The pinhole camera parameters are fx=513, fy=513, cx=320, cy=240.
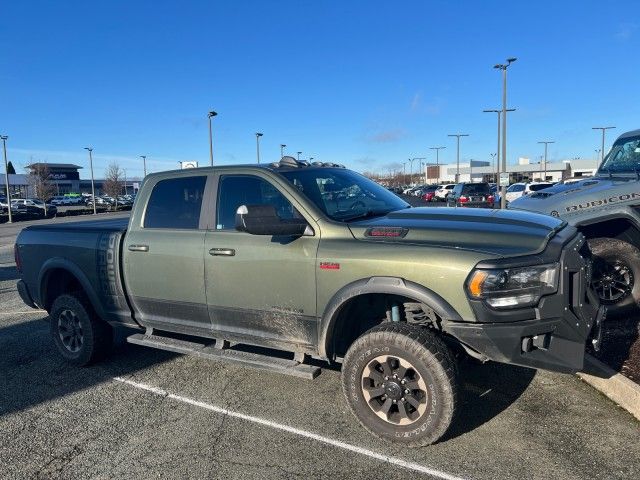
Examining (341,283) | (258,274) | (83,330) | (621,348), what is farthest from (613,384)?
(83,330)

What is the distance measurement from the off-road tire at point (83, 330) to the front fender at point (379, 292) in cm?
265

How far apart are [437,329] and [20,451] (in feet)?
10.1

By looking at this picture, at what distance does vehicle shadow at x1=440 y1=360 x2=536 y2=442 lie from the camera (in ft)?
12.5

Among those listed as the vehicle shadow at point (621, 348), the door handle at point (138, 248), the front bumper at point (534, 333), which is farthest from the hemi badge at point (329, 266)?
the vehicle shadow at point (621, 348)

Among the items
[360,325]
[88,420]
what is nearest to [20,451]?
[88,420]

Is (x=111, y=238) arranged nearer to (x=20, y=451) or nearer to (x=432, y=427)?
(x=20, y=451)

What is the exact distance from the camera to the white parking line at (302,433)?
10.6ft

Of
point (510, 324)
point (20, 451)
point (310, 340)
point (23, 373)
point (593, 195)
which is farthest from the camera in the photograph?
point (593, 195)

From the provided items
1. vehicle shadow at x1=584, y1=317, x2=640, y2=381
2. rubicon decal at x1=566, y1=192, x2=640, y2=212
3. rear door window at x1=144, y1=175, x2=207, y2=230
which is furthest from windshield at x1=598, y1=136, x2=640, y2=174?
rear door window at x1=144, y1=175, x2=207, y2=230

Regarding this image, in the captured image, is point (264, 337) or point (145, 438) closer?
point (145, 438)

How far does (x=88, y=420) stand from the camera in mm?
4082

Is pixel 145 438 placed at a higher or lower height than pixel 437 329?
lower

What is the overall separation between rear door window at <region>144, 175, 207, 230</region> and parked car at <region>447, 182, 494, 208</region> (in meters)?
24.5

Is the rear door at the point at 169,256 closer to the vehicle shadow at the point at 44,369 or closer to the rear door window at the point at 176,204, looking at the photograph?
the rear door window at the point at 176,204
